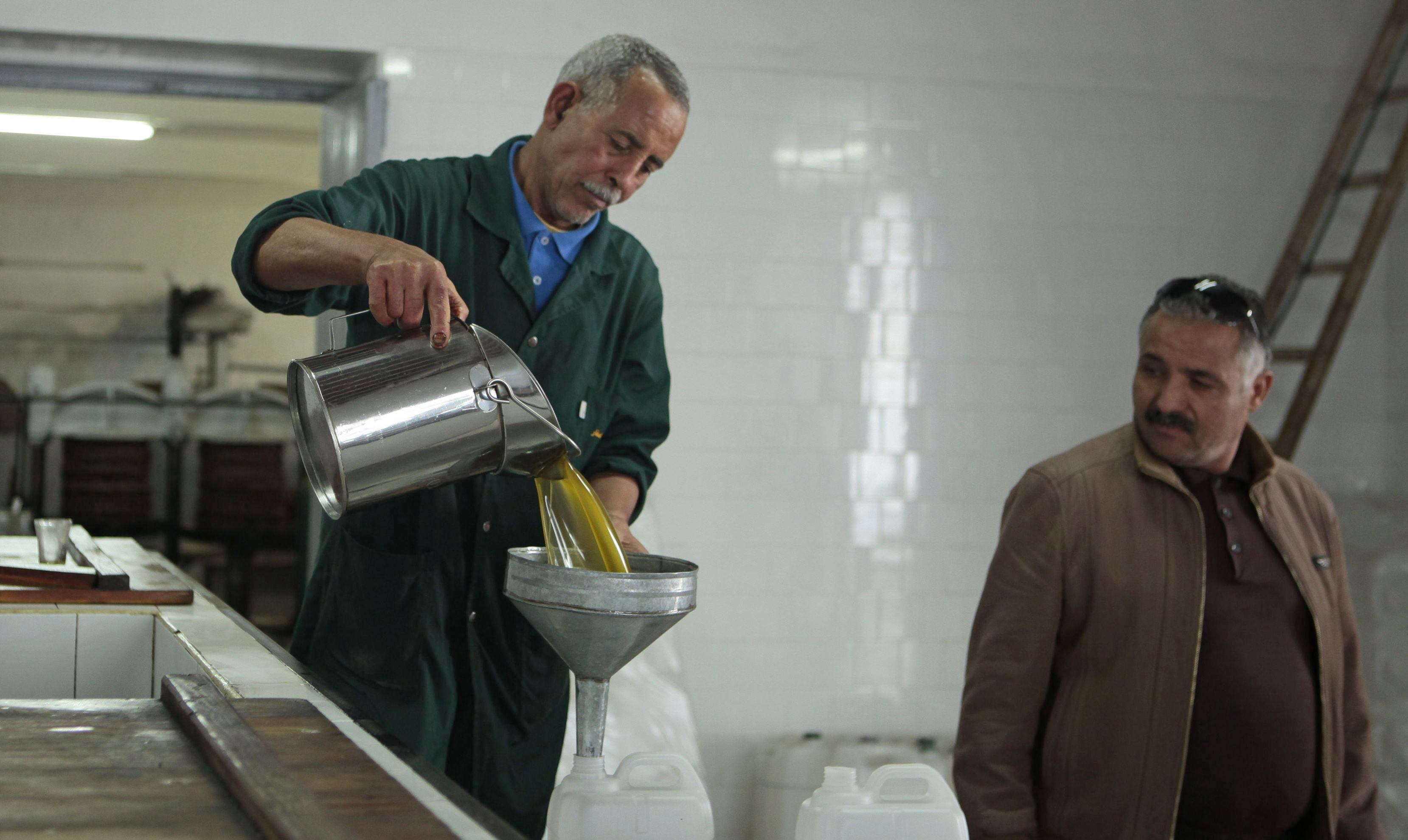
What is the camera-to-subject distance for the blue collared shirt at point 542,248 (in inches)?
86.5

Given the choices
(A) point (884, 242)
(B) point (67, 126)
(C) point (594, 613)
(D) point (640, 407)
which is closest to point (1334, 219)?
(A) point (884, 242)

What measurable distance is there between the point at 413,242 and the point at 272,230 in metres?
0.30

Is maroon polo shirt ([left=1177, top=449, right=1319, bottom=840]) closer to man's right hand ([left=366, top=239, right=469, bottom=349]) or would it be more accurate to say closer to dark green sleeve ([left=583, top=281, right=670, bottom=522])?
dark green sleeve ([left=583, top=281, right=670, bottom=522])

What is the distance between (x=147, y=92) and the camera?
4.26 m

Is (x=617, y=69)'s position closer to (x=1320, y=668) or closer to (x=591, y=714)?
(x=591, y=714)

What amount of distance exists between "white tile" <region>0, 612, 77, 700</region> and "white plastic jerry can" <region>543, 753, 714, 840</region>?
3.24 feet

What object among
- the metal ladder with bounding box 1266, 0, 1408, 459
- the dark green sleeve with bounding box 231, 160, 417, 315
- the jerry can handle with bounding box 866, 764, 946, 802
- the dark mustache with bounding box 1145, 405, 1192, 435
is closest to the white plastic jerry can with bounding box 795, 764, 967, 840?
the jerry can handle with bounding box 866, 764, 946, 802

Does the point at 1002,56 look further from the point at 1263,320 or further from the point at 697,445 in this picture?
Result: the point at 1263,320

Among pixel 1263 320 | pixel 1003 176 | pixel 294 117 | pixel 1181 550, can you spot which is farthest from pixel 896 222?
pixel 294 117

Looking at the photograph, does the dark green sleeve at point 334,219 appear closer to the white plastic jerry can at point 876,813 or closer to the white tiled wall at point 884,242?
the white plastic jerry can at point 876,813

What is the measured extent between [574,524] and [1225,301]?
155 centimetres

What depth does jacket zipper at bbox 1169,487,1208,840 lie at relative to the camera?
241 centimetres

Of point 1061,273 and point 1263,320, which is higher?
point 1061,273

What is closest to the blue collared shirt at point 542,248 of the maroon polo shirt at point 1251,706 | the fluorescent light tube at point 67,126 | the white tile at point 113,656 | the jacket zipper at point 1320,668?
the white tile at point 113,656
